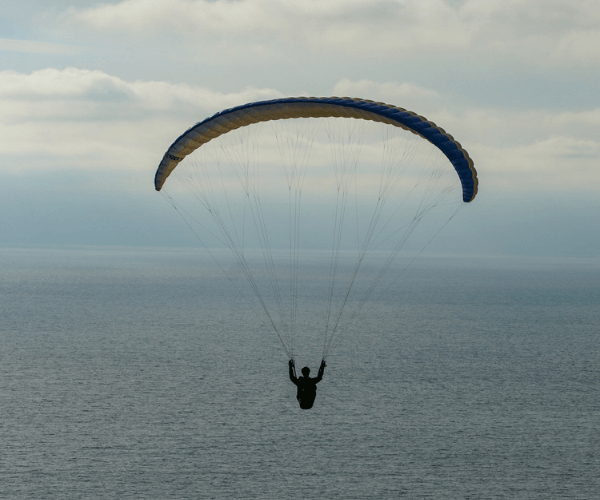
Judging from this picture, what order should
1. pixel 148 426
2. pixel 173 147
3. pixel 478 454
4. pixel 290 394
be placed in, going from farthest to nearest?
pixel 290 394, pixel 148 426, pixel 478 454, pixel 173 147

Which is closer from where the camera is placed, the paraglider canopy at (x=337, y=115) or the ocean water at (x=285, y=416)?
the paraglider canopy at (x=337, y=115)

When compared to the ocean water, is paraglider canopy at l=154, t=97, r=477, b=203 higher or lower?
higher

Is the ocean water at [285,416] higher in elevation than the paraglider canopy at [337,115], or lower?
lower

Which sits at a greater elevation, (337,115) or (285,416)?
(337,115)

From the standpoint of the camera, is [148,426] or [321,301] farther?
[321,301]

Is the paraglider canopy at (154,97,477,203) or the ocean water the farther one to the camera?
the ocean water

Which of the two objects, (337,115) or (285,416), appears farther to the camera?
(285,416)

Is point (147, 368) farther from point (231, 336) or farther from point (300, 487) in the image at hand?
point (300, 487)

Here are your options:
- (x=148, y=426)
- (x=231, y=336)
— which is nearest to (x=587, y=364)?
(x=231, y=336)
